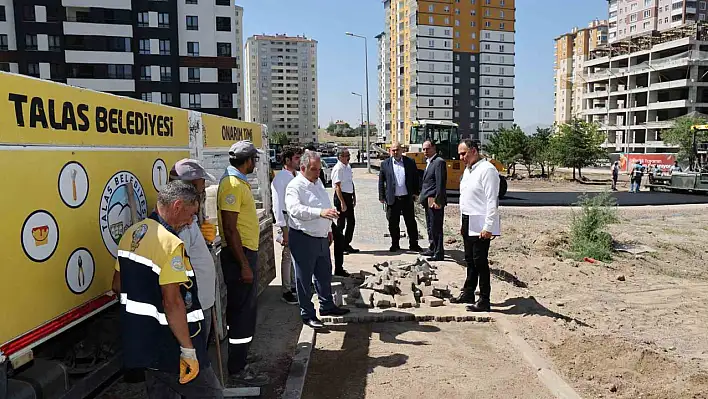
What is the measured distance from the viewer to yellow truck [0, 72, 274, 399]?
255 cm

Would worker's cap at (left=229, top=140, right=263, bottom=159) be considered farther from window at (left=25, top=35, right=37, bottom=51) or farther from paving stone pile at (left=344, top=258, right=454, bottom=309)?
window at (left=25, top=35, right=37, bottom=51)

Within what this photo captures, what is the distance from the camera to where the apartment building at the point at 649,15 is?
87125mm

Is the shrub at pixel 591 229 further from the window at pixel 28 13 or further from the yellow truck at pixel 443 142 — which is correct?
the window at pixel 28 13

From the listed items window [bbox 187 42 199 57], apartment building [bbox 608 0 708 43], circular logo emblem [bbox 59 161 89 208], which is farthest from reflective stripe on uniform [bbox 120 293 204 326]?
apartment building [bbox 608 0 708 43]

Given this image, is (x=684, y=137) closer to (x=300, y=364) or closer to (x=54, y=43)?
(x=300, y=364)

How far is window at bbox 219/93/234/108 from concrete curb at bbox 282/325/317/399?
47.7 meters

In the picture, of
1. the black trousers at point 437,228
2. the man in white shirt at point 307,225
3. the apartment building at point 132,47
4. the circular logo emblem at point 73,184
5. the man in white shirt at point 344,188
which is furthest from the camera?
the apartment building at point 132,47

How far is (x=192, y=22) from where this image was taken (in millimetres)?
49375

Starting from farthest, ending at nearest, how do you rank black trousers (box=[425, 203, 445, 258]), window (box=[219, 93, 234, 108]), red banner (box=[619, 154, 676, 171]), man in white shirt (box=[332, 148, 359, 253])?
window (box=[219, 93, 234, 108]), red banner (box=[619, 154, 676, 171]), black trousers (box=[425, 203, 445, 258]), man in white shirt (box=[332, 148, 359, 253])

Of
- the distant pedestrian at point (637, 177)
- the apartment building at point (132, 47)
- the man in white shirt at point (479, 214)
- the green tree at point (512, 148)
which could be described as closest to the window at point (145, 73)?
the apartment building at point (132, 47)

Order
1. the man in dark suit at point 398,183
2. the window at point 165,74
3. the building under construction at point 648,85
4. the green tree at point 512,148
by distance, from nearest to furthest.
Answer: the man in dark suit at point 398,183, the green tree at point 512,148, the window at point 165,74, the building under construction at point 648,85

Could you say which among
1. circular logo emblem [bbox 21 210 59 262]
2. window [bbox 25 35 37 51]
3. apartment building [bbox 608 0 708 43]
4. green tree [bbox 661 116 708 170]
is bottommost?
circular logo emblem [bbox 21 210 59 262]

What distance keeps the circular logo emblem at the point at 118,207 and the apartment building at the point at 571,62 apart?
112259 mm

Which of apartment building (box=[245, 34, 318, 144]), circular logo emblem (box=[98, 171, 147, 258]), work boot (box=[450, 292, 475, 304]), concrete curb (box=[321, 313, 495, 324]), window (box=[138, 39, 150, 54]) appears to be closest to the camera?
circular logo emblem (box=[98, 171, 147, 258])
